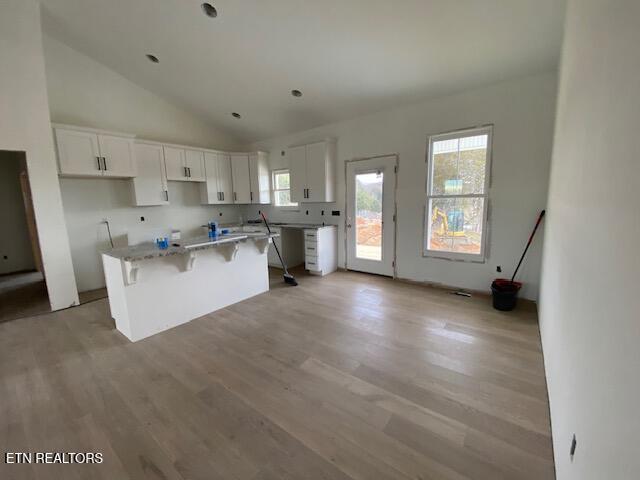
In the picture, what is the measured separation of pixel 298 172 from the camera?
16.9 ft

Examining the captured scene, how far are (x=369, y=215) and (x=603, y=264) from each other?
3.81 meters

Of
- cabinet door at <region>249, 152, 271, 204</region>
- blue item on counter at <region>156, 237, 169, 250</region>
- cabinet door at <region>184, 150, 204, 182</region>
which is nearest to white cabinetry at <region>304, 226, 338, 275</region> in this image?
cabinet door at <region>249, 152, 271, 204</region>

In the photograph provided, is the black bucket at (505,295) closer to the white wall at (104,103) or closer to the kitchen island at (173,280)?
the kitchen island at (173,280)

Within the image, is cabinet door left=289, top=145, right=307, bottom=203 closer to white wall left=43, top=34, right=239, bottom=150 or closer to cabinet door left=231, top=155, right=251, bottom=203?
cabinet door left=231, top=155, right=251, bottom=203

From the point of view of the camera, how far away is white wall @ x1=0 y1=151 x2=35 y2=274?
5281 millimetres

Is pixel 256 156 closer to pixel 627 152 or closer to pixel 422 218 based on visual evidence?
pixel 422 218

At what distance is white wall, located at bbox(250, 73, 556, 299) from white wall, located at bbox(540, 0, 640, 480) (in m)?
1.91

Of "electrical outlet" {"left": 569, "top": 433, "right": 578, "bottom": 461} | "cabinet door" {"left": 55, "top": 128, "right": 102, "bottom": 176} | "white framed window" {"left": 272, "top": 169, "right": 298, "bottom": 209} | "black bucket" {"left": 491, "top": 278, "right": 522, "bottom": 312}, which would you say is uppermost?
"cabinet door" {"left": 55, "top": 128, "right": 102, "bottom": 176}

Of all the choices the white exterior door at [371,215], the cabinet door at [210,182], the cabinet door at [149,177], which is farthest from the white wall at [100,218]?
the white exterior door at [371,215]

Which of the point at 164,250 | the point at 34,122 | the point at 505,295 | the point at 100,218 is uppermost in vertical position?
the point at 34,122

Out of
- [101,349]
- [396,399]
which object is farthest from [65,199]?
[396,399]

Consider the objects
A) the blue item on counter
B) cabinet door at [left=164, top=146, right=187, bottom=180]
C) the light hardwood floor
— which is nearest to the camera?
the light hardwood floor

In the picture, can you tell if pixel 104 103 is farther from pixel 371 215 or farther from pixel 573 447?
pixel 573 447

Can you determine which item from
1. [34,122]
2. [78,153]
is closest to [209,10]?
[34,122]
